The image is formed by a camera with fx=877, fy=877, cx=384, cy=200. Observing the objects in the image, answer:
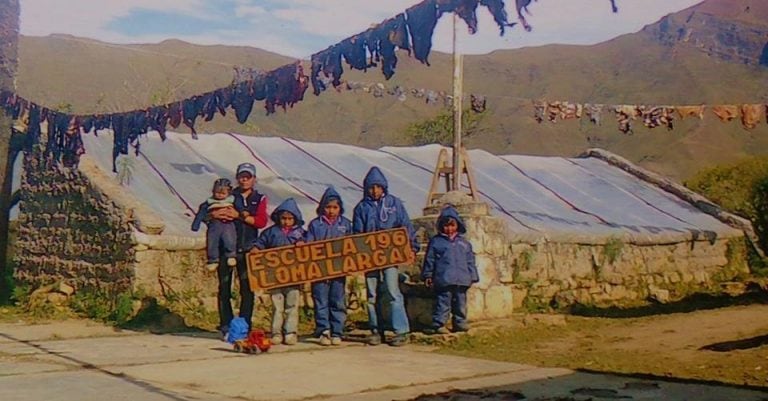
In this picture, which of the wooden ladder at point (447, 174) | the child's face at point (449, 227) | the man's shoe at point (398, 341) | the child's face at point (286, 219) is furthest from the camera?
the wooden ladder at point (447, 174)

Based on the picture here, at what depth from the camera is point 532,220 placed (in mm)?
14547

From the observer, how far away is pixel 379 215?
919cm

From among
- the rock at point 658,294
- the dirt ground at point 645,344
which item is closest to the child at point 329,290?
the dirt ground at point 645,344

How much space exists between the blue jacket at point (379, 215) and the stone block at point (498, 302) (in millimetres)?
1273

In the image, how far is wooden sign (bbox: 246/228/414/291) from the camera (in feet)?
28.7

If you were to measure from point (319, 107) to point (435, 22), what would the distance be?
79.7 meters

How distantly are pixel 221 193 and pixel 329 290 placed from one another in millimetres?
1513

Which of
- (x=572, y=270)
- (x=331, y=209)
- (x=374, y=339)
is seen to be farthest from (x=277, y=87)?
(x=572, y=270)

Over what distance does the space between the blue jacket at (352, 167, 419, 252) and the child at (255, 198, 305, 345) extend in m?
0.64

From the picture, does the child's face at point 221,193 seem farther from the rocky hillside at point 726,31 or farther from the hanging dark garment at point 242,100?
the rocky hillside at point 726,31

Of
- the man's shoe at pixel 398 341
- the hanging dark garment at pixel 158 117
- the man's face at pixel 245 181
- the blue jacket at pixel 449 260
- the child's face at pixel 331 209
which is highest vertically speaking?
the hanging dark garment at pixel 158 117

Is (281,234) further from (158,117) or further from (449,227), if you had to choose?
(158,117)

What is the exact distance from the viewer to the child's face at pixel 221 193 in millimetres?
9125

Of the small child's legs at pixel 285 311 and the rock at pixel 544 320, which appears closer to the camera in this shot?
the small child's legs at pixel 285 311
